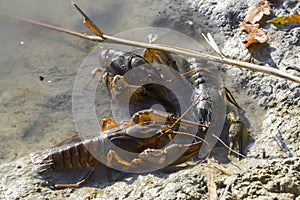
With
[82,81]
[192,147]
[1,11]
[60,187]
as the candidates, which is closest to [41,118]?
[82,81]

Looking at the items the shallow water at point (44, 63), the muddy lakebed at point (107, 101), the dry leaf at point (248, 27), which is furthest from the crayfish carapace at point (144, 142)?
the dry leaf at point (248, 27)

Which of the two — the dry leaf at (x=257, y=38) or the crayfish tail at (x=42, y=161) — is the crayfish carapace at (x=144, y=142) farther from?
the dry leaf at (x=257, y=38)

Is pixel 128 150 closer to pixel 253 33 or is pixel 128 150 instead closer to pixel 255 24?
pixel 253 33

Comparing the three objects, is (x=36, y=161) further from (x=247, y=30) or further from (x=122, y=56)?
(x=247, y=30)

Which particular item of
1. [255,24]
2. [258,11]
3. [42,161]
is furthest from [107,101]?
[258,11]

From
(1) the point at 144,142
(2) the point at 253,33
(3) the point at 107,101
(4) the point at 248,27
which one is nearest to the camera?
(1) the point at 144,142
